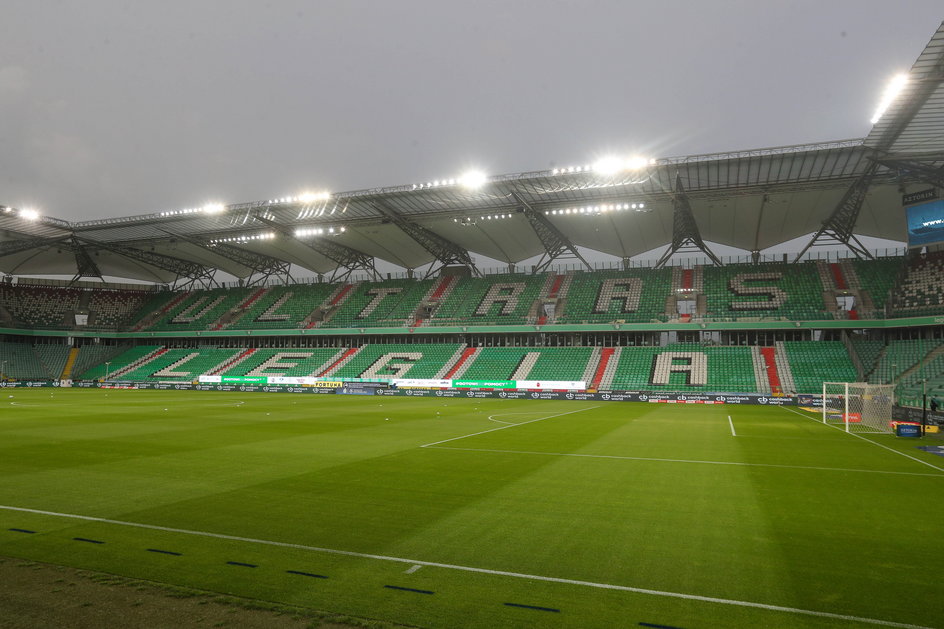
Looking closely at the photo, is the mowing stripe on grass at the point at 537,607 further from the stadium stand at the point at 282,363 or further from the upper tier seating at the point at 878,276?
the stadium stand at the point at 282,363

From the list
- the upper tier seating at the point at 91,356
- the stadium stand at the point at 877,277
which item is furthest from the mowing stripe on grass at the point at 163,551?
the upper tier seating at the point at 91,356

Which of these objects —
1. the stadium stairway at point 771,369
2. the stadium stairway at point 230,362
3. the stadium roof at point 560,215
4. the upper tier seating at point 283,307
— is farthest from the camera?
the upper tier seating at point 283,307

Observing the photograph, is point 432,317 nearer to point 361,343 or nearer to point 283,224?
point 361,343

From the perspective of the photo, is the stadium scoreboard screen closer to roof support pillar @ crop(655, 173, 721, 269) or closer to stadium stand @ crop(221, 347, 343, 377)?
roof support pillar @ crop(655, 173, 721, 269)

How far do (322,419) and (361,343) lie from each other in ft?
121

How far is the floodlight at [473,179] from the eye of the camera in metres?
44.1

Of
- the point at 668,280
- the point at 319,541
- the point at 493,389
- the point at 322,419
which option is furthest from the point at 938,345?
the point at 319,541

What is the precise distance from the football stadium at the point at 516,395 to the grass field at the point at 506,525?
67 millimetres

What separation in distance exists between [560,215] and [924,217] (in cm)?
2675

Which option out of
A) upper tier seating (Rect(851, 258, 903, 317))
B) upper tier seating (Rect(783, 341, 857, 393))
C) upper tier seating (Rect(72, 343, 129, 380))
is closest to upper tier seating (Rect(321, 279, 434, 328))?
upper tier seating (Rect(72, 343, 129, 380))

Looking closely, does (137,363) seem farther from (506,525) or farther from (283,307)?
(506,525)

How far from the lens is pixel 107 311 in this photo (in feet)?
247

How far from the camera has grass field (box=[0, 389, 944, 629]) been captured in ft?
19.5

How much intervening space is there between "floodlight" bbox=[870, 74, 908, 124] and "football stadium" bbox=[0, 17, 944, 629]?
22cm
